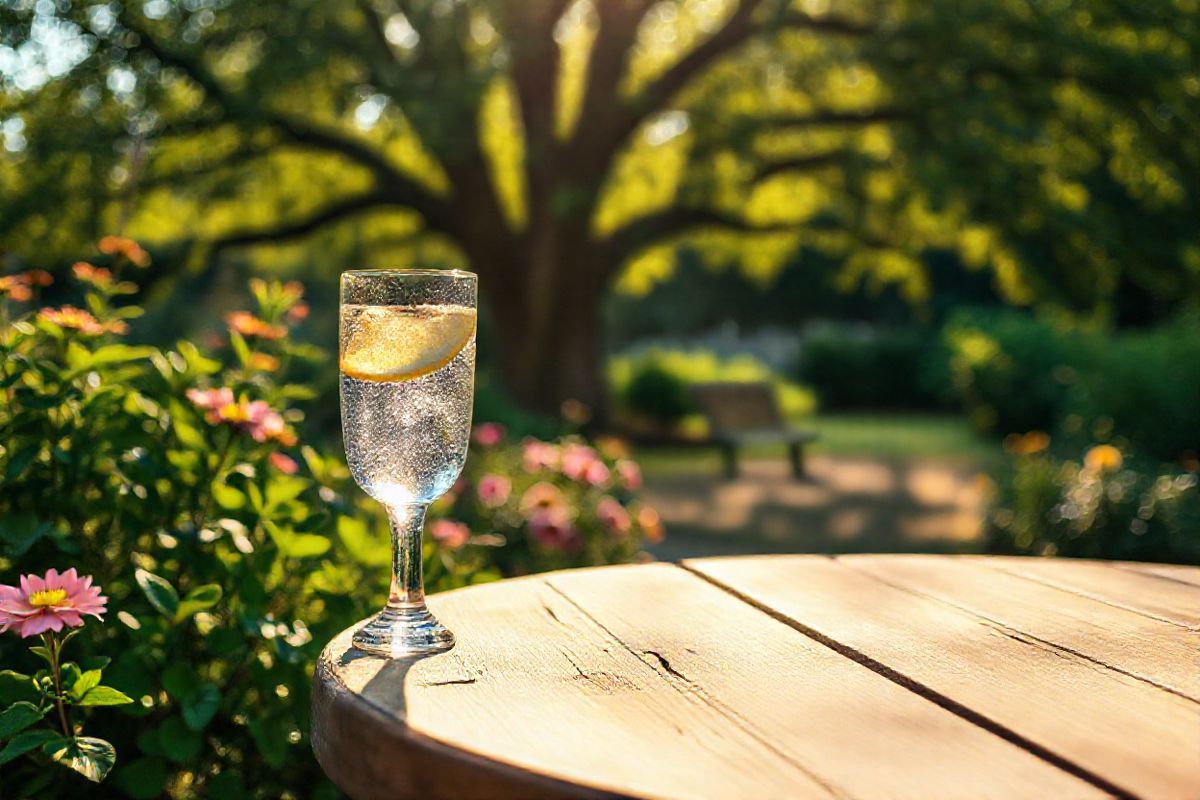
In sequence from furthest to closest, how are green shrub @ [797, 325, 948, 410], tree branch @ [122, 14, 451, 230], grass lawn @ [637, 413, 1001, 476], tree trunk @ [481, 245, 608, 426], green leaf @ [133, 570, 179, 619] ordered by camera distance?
1. green shrub @ [797, 325, 948, 410]
2. grass lawn @ [637, 413, 1001, 476]
3. tree trunk @ [481, 245, 608, 426]
4. tree branch @ [122, 14, 451, 230]
5. green leaf @ [133, 570, 179, 619]

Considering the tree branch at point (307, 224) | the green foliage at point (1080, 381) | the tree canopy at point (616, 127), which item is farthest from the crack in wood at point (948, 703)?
the tree branch at point (307, 224)

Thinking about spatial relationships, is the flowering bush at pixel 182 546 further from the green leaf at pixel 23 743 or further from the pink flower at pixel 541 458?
the pink flower at pixel 541 458

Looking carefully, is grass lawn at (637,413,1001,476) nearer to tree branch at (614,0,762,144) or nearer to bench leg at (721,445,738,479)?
bench leg at (721,445,738,479)

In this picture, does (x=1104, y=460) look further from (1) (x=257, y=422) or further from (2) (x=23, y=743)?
(2) (x=23, y=743)

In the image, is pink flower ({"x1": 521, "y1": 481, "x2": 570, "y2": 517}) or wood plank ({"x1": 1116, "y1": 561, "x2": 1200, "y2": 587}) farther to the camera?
pink flower ({"x1": 521, "y1": 481, "x2": 570, "y2": 517})

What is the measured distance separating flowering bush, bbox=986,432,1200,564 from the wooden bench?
179 inches

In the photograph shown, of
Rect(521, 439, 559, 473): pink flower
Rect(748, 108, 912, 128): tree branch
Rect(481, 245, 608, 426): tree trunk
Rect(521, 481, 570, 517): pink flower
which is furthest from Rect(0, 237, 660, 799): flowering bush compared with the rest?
Rect(481, 245, 608, 426): tree trunk

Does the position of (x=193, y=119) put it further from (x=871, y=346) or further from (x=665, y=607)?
(x=871, y=346)

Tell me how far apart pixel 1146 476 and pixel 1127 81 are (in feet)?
14.8

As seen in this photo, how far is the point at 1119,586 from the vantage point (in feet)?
6.48

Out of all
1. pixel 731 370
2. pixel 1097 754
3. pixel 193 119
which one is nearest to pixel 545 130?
pixel 193 119

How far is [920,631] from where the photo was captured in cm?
164

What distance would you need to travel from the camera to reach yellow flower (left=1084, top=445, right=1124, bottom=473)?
684 centimetres

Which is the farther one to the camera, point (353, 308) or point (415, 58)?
point (415, 58)
